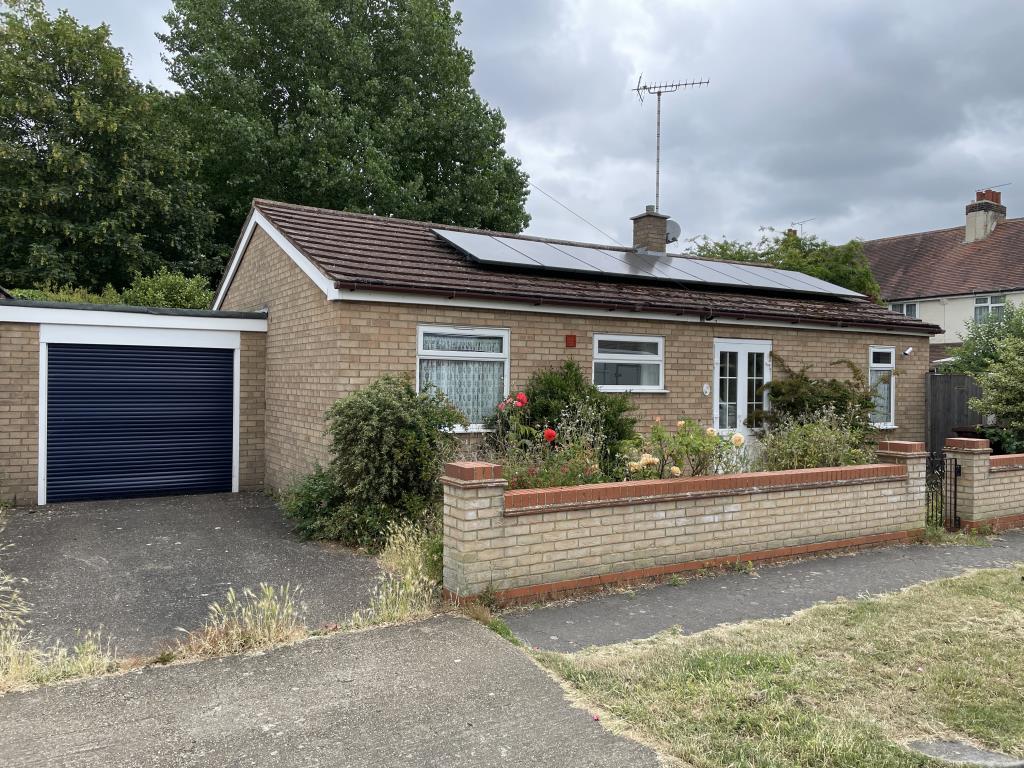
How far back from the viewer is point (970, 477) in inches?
341

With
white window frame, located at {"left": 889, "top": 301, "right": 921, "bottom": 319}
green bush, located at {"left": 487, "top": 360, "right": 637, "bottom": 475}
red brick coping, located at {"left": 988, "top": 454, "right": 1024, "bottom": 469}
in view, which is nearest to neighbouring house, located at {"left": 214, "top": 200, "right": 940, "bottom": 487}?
green bush, located at {"left": 487, "top": 360, "right": 637, "bottom": 475}

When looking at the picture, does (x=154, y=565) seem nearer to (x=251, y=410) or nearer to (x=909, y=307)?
(x=251, y=410)

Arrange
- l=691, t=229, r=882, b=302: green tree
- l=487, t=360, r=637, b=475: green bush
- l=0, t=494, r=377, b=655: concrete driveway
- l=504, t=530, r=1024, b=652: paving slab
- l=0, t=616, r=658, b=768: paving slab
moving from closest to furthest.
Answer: l=0, t=616, r=658, b=768: paving slab
l=504, t=530, r=1024, b=652: paving slab
l=0, t=494, r=377, b=655: concrete driveway
l=487, t=360, r=637, b=475: green bush
l=691, t=229, r=882, b=302: green tree

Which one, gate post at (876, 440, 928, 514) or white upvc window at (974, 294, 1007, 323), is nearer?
gate post at (876, 440, 928, 514)

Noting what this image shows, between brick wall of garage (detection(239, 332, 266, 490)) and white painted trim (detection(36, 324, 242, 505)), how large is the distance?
5 cm

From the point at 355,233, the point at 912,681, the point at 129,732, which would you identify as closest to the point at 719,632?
the point at 912,681

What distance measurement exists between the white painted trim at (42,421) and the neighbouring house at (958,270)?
26675 millimetres

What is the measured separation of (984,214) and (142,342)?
3171 cm

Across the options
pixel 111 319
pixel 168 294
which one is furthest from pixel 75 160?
pixel 111 319

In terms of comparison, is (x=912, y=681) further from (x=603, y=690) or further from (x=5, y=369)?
(x=5, y=369)

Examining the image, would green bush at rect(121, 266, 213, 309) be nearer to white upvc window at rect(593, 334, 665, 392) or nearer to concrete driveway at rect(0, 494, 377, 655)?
concrete driveway at rect(0, 494, 377, 655)

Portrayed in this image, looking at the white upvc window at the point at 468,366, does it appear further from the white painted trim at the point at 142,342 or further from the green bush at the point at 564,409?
the white painted trim at the point at 142,342

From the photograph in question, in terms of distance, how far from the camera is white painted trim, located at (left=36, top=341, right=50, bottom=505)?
9.74m

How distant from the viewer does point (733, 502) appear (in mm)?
6914
